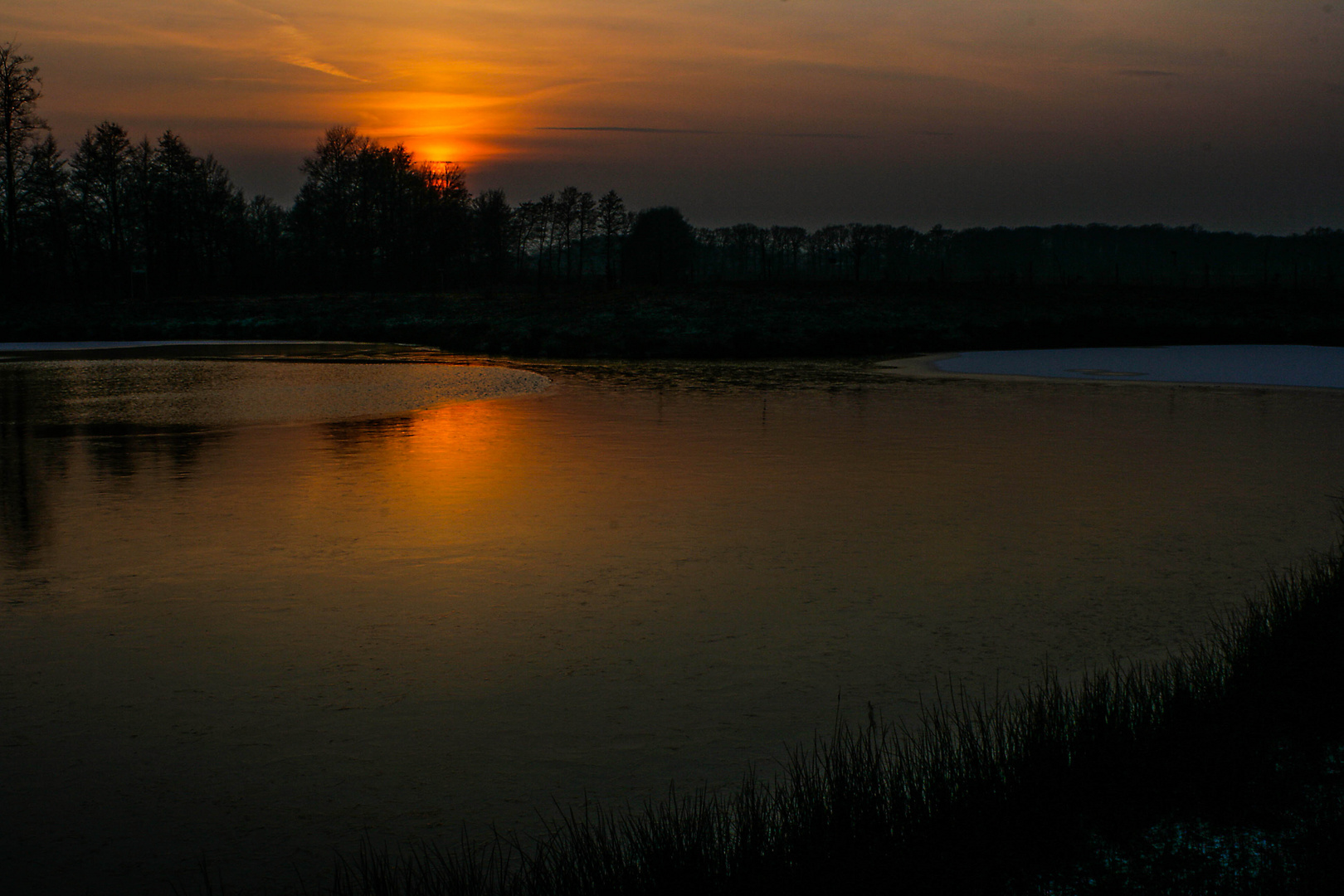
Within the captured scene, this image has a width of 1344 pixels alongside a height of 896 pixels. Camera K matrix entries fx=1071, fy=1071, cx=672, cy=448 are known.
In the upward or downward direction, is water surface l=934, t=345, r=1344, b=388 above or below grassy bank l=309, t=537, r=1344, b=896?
above

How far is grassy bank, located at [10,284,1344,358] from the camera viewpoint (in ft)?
123

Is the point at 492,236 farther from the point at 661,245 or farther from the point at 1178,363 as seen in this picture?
the point at 1178,363

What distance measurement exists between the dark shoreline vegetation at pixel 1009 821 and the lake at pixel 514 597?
47 cm

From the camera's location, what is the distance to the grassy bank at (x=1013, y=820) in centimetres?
350

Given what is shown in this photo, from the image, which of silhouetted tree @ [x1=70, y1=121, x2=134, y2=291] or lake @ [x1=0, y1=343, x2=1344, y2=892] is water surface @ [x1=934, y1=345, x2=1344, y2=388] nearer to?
lake @ [x1=0, y1=343, x2=1344, y2=892]

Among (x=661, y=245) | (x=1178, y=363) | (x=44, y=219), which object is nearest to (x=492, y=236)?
(x=661, y=245)

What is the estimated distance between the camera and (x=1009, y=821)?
3.90m

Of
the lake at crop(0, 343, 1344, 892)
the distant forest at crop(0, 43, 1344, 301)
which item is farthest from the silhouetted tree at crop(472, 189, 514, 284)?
the lake at crop(0, 343, 1344, 892)

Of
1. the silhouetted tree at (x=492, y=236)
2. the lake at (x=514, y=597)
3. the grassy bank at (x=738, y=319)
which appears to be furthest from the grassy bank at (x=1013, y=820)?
the silhouetted tree at (x=492, y=236)

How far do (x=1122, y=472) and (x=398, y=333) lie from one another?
35.3 m

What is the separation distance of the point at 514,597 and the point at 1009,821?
3.97m

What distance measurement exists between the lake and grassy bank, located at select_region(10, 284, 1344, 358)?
21.8 m

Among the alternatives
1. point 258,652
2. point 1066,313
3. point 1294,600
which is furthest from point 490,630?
point 1066,313

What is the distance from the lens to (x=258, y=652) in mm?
A: 5996
